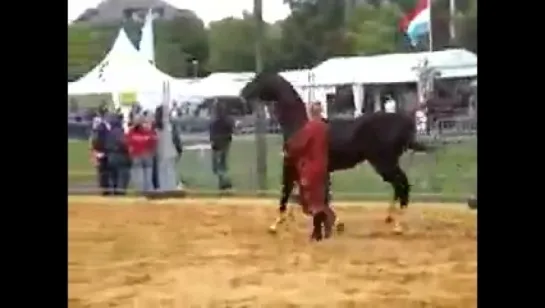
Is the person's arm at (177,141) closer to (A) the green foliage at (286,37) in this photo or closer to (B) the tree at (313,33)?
(A) the green foliage at (286,37)

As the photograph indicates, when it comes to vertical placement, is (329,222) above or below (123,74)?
below

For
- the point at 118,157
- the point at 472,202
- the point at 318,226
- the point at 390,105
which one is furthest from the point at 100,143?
the point at 472,202

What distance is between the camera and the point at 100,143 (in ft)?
10.7

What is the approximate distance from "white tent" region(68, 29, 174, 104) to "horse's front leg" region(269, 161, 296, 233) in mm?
474

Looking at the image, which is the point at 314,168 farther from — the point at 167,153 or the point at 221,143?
the point at 167,153

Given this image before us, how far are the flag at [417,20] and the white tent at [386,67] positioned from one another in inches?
2.6

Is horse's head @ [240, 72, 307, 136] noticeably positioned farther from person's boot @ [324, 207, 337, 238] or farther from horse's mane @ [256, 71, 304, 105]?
person's boot @ [324, 207, 337, 238]

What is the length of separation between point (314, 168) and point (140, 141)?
22.4 inches

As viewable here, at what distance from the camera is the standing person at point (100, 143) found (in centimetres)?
325

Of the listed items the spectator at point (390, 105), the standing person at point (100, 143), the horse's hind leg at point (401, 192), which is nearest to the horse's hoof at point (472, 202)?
the horse's hind leg at point (401, 192)

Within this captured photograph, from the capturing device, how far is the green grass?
3.09m

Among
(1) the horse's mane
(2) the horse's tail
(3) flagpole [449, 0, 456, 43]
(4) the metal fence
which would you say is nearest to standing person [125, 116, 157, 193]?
(4) the metal fence
